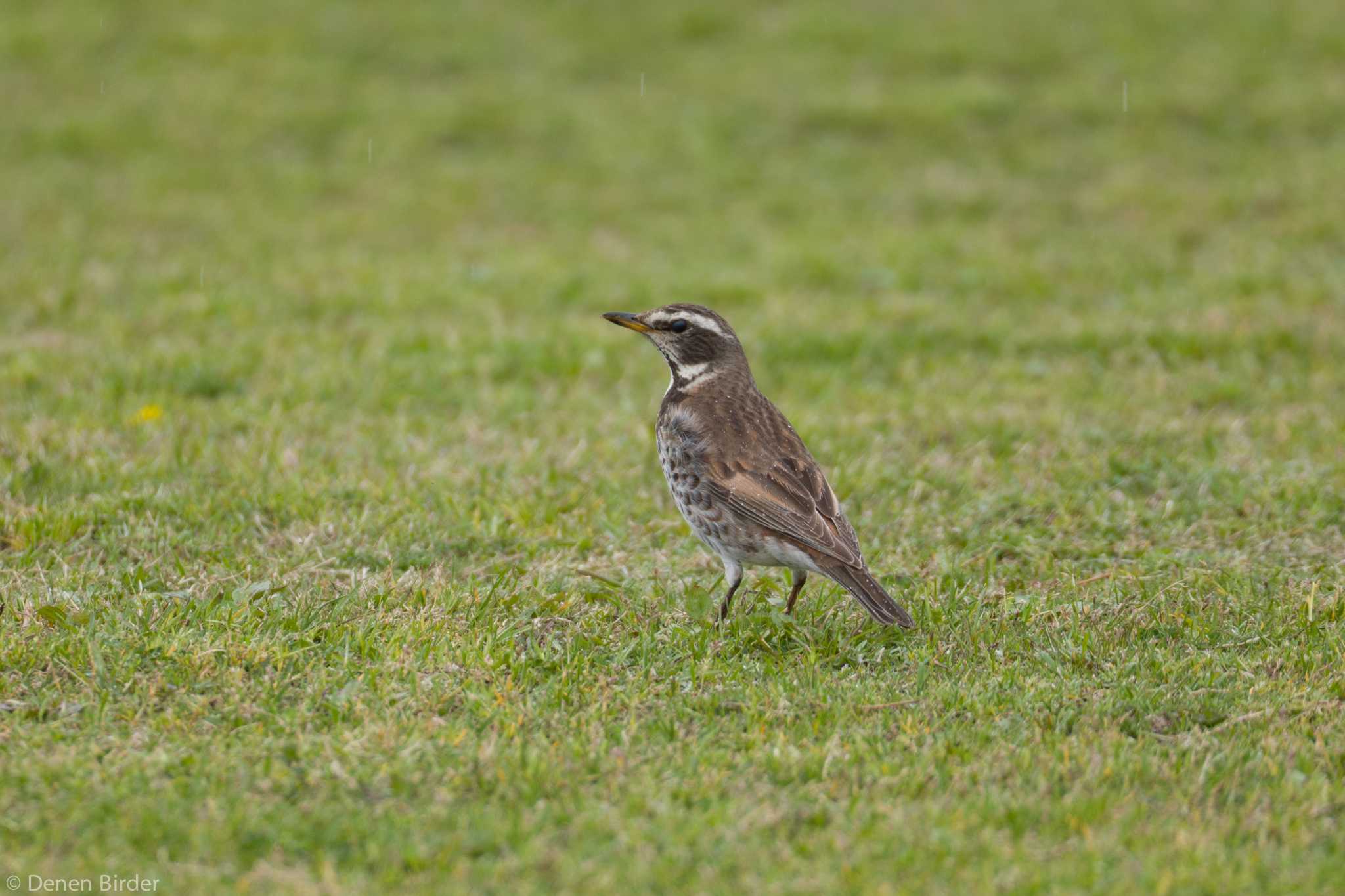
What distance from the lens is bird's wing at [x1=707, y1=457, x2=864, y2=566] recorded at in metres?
6.20

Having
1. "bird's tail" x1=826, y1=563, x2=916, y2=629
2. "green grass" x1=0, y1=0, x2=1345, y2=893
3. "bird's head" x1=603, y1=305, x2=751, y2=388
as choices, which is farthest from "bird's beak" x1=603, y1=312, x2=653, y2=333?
"bird's tail" x1=826, y1=563, x2=916, y2=629

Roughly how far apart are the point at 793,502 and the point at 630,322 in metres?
1.43

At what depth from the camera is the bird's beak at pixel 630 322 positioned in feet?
23.8

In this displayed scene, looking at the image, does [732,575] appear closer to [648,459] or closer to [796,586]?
[796,586]

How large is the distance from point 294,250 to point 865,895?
10924 millimetres

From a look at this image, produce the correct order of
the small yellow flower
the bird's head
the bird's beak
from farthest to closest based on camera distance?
1. the small yellow flower
2. the bird's head
3. the bird's beak

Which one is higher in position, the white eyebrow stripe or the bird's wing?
the white eyebrow stripe

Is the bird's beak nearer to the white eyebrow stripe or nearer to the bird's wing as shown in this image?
the white eyebrow stripe

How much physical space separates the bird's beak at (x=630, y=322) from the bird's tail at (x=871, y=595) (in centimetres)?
181

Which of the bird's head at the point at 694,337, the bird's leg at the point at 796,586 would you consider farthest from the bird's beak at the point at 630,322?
the bird's leg at the point at 796,586

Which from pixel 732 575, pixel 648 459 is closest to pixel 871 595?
pixel 732 575

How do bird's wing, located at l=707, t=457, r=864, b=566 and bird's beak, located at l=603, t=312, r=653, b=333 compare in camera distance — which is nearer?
bird's wing, located at l=707, t=457, r=864, b=566

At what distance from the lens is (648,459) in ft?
28.9

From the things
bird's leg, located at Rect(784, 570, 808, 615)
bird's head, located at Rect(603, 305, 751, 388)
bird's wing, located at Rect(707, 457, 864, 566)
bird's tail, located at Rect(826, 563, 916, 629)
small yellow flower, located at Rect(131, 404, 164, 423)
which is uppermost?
bird's head, located at Rect(603, 305, 751, 388)
